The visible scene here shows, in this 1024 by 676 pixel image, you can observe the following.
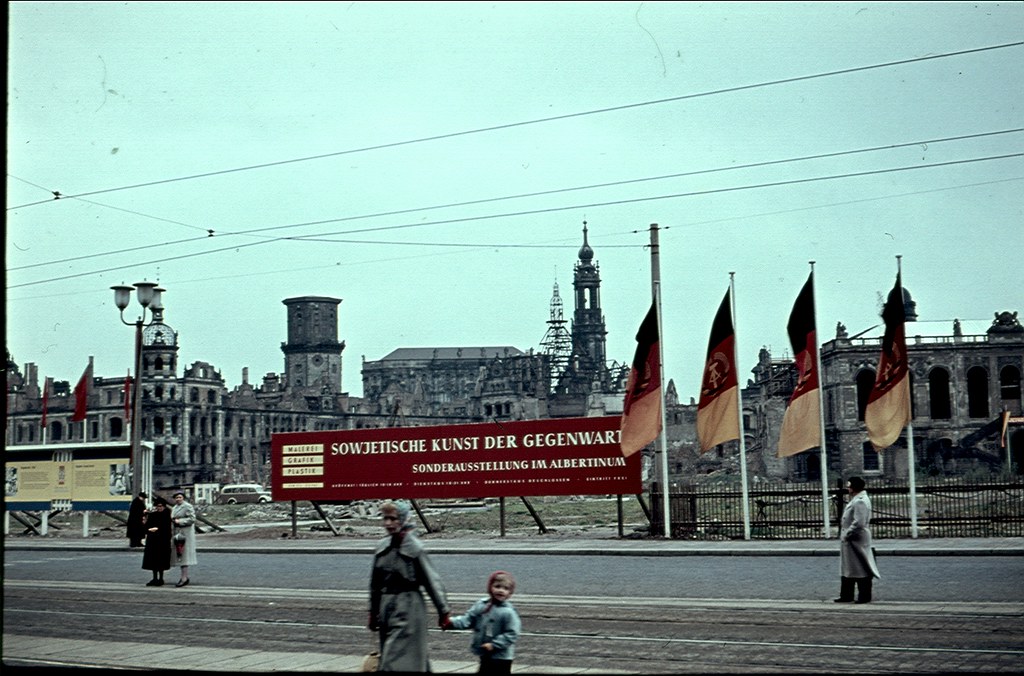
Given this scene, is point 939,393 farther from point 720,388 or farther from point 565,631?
point 565,631

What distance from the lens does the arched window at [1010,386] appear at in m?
84.6

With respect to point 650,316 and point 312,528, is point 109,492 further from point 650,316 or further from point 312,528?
point 650,316

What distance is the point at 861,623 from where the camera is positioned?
1301 cm

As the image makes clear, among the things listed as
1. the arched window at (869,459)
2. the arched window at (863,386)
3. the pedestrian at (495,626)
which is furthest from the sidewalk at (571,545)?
the arched window at (869,459)

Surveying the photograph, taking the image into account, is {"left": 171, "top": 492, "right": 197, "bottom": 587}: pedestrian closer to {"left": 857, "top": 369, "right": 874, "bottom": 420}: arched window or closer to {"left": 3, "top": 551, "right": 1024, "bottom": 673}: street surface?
{"left": 3, "top": 551, "right": 1024, "bottom": 673}: street surface

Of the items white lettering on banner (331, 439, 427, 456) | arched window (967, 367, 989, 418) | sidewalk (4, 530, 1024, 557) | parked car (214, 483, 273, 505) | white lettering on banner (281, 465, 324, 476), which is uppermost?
arched window (967, 367, 989, 418)

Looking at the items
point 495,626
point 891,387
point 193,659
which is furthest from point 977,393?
point 495,626

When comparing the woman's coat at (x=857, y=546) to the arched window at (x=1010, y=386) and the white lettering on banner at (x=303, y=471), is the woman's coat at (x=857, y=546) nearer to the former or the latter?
the white lettering on banner at (x=303, y=471)

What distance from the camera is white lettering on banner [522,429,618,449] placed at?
30.5 metres

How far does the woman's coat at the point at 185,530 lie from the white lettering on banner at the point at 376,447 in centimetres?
1235

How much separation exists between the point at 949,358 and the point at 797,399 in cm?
6365

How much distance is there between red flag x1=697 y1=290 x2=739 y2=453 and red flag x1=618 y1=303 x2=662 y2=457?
1132 millimetres

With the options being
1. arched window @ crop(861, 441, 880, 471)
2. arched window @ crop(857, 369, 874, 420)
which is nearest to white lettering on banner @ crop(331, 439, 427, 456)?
arched window @ crop(857, 369, 874, 420)

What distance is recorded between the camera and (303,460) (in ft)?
117
